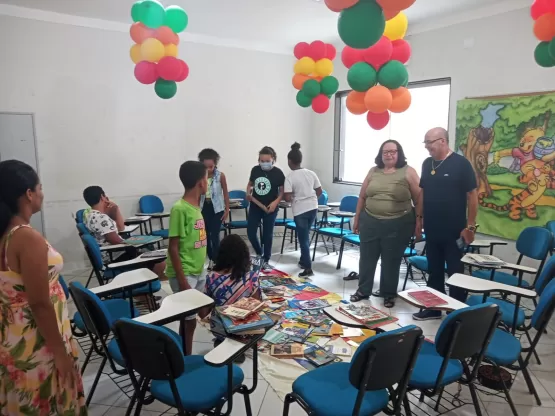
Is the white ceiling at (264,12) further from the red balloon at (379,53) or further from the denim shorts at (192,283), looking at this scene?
the denim shorts at (192,283)

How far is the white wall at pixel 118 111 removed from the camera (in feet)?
15.9

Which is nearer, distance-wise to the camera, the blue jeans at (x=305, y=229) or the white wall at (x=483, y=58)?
the white wall at (x=483, y=58)

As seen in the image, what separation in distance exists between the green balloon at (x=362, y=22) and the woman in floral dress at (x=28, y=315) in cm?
215

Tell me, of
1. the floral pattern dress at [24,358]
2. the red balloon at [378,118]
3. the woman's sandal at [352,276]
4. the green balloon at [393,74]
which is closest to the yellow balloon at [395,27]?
the green balloon at [393,74]

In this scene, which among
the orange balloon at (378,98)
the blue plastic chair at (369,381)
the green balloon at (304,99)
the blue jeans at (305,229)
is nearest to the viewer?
the blue plastic chair at (369,381)

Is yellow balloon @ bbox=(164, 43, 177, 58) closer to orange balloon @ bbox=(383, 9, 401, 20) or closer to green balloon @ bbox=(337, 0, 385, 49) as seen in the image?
green balloon @ bbox=(337, 0, 385, 49)

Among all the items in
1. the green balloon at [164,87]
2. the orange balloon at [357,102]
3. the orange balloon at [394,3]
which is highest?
the orange balloon at [394,3]

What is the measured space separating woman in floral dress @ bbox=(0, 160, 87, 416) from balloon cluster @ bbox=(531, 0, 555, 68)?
11.1 ft

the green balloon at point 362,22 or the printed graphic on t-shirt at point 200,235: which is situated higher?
the green balloon at point 362,22

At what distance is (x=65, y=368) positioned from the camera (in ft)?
5.14

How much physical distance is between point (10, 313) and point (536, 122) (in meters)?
4.63

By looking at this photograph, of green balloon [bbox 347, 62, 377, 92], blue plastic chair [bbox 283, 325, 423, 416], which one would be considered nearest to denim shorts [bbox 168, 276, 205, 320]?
blue plastic chair [bbox 283, 325, 423, 416]

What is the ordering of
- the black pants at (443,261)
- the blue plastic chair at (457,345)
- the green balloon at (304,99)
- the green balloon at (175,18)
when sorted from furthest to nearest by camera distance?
the green balloon at (304,99) → the green balloon at (175,18) → the black pants at (443,261) → the blue plastic chair at (457,345)

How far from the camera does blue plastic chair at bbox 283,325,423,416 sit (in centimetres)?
154
